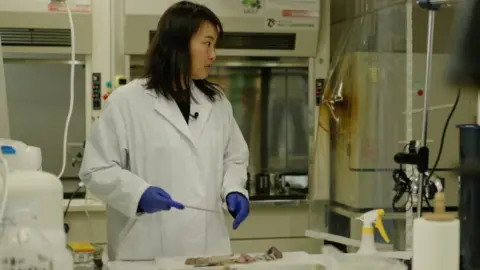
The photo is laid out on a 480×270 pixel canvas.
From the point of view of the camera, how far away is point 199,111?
6.28 ft

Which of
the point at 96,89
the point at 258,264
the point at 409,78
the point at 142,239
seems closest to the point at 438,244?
the point at 258,264

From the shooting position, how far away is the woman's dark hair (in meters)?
1.88

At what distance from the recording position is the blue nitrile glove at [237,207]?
173 centimetres

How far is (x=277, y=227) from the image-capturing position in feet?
10.8

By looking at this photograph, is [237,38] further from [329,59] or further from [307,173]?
[307,173]

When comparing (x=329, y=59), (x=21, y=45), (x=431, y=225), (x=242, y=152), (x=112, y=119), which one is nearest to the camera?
(x=431, y=225)

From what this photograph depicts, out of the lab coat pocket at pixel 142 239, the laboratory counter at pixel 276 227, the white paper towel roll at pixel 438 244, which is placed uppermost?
the white paper towel roll at pixel 438 244

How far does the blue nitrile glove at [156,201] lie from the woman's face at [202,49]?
434 mm

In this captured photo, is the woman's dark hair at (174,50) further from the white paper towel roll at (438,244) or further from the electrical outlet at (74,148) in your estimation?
the electrical outlet at (74,148)

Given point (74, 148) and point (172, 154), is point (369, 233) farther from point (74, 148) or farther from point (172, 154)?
point (74, 148)

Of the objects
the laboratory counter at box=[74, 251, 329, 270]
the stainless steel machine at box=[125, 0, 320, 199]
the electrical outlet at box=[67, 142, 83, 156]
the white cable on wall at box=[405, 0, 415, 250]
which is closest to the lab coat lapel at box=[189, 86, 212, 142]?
the laboratory counter at box=[74, 251, 329, 270]

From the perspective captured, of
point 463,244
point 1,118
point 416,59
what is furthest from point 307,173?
point 463,244

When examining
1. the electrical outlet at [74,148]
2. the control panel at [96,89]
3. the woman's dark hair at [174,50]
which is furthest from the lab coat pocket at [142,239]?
the electrical outlet at [74,148]

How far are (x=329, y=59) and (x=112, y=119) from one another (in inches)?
73.0
